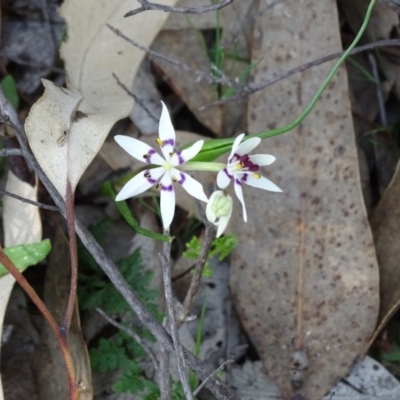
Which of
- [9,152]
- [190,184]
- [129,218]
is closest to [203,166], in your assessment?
[190,184]

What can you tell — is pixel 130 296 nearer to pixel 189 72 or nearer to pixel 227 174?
pixel 227 174

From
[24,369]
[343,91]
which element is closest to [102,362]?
[24,369]

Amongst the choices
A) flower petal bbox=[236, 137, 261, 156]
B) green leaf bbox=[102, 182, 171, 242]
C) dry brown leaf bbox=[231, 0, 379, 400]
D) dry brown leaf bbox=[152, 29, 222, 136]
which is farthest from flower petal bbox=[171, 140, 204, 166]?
dry brown leaf bbox=[152, 29, 222, 136]

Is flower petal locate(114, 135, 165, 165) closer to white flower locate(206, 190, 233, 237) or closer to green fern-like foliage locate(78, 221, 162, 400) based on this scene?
white flower locate(206, 190, 233, 237)

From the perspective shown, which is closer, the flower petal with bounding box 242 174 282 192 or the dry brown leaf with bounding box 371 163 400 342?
the flower petal with bounding box 242 174 282 192

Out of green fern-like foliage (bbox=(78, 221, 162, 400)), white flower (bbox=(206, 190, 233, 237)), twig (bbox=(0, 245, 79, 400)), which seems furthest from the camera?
green fern-like foliage (bbox=(78, 221, 162, 400))

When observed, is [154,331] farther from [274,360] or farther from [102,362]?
[274,360]
